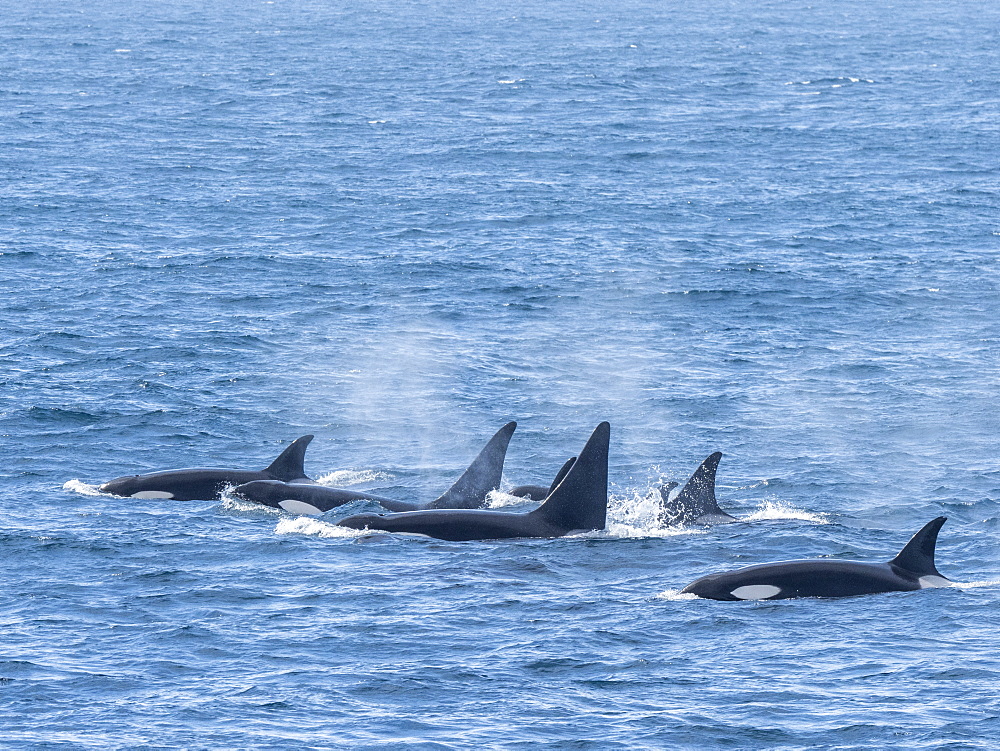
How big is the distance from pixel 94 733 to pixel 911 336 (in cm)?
2968

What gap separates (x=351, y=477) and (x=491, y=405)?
6.15 metres

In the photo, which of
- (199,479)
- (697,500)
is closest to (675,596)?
(697,500)

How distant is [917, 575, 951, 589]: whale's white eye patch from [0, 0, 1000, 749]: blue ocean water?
1.06 feet

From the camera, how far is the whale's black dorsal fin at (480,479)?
28.6 metres

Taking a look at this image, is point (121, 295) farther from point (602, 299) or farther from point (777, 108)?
point (777, 108)

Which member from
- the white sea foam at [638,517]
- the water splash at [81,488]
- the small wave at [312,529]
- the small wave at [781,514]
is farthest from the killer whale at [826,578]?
the water splash at [81,488]

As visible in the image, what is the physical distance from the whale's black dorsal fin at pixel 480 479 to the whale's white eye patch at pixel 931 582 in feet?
26.5

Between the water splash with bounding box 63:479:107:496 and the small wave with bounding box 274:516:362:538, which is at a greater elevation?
the water splash with bounding box 63:479:107:496

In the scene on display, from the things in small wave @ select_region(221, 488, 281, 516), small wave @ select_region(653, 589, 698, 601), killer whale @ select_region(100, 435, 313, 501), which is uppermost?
killer whale @ select_region(100, 435, 313, 501)

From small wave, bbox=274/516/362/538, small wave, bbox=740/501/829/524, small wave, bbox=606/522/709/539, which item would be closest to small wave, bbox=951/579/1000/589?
small wave, bbox=740/501/829/524

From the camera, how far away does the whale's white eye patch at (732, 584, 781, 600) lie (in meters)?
23.3

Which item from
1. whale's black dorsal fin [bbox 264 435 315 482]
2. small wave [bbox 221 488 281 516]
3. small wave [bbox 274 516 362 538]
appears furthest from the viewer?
whale's black dorsal fin [bbox 264 435 315 482]

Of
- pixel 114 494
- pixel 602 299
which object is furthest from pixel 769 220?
pixel 114 494

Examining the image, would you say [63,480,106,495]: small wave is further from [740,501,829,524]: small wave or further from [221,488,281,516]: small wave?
[740,501,829,524]: small wave
